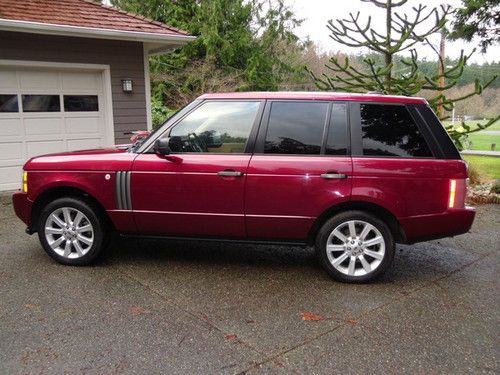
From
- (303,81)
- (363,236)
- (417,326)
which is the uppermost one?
(303,81)

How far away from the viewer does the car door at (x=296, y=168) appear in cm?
423

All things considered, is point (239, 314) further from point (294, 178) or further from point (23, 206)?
point (23, 206)

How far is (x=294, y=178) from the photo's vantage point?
4246 millimetres

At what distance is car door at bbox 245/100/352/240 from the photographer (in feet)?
13.9

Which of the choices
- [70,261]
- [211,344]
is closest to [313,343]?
[211,344]

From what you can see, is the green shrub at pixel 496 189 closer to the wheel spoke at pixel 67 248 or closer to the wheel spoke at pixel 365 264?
the wheel spoke at pixel 365 264

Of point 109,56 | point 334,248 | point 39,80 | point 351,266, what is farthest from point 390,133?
point 39,80

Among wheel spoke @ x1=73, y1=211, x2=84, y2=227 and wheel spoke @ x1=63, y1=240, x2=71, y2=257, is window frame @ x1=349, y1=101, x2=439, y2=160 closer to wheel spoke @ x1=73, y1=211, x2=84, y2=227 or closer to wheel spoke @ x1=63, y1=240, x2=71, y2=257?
wheel spoke @ x1=73, y1=211, x2=84, y2=227

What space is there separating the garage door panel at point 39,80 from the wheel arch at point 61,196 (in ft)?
15.8

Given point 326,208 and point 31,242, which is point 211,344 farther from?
point 31,242

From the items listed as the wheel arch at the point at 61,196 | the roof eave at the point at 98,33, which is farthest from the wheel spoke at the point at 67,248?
the roof eave at the point at 98,33

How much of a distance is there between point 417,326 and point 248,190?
183cm

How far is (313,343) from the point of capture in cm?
327

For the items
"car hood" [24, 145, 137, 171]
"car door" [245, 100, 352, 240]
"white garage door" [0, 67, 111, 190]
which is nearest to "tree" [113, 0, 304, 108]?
"white garage door" [0, 67, 111, 190]
